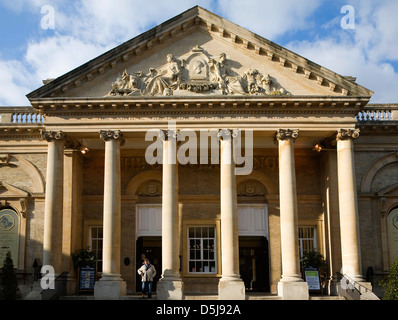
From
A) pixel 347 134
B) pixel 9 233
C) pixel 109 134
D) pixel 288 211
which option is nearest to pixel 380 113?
pixel 347 134

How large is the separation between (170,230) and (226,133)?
16.2ft

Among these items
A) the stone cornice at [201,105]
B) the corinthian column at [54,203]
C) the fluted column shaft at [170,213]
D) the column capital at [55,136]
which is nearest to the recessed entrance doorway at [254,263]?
the fluted column shaft at [170,213]

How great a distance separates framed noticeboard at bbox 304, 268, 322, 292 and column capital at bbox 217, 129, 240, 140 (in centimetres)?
704

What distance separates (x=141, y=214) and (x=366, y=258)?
11439 millimetres

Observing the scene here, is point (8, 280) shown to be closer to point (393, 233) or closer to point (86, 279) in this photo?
point (86, 279)

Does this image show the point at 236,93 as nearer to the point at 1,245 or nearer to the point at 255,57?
the point at 255,57

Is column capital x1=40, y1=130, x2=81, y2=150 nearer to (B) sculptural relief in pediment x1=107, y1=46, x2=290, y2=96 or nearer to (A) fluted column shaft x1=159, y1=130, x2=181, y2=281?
(B) sculptural relief in pediment x1=107, y1=46, x2=290, y2=96

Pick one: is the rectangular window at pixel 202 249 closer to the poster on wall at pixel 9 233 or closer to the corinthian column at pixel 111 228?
the corinthian column at pixel 111 228

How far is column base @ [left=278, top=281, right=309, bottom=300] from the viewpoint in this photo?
24328 mm

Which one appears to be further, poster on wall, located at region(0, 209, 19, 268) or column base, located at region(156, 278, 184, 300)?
poster on wall, located at region(0, 209, 19, 268)

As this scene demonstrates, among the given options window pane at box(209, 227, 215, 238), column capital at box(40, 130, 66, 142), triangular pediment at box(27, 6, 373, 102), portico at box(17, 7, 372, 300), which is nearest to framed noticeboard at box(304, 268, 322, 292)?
portico at box(17, 7, 372, 300)

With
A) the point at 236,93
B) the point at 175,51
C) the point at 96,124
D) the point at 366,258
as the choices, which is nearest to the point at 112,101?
the point at 96,124

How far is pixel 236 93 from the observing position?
2628cm

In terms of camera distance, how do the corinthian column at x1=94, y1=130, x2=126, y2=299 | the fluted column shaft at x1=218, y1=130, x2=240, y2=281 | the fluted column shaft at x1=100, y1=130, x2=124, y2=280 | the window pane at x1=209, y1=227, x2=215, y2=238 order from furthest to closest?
the window pane at x1=209, y1=227, x2=215, y2=238
the fluted column shaft at x1=100, y1=130, x2=124, y2=280
the fluted column shaft at x1=218, y1=130, x2=240, y2=281
the corinthian column at x1=94, y1=130, x2=126, y2=299
